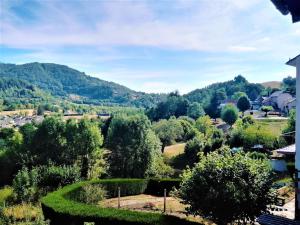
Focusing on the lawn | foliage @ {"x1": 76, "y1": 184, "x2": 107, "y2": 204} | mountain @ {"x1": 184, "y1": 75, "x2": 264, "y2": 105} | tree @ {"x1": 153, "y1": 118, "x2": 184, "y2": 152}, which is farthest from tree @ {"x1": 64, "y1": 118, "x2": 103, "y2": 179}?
mountain @ {"x1": 184, "y1": 75, "x2": 264, "y2": 105}

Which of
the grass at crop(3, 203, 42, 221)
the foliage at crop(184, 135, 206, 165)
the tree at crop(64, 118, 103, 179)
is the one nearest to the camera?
the grass at crop(3, 203, 42, 221)

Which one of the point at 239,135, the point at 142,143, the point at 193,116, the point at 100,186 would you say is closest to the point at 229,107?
the point at 193,116

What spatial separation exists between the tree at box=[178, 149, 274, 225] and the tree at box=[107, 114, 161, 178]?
21887 millimetres

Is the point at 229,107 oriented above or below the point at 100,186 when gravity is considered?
above

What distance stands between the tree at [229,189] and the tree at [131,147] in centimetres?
2189

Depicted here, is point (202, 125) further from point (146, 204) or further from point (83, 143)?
point (146, 204)

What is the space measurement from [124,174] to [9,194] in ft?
44.2

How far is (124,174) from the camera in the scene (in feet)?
118

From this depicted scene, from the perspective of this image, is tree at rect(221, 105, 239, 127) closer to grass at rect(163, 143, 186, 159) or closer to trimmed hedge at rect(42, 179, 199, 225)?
grass at rect(163, 143, 186, 159)

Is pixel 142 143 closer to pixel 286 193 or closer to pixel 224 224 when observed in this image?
pixel 286 193

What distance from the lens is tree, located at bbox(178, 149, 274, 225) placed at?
42.5 feet

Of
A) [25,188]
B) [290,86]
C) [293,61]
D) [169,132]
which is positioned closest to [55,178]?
[25,188]

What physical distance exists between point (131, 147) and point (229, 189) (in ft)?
78.3

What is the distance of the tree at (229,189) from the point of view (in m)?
13.0
